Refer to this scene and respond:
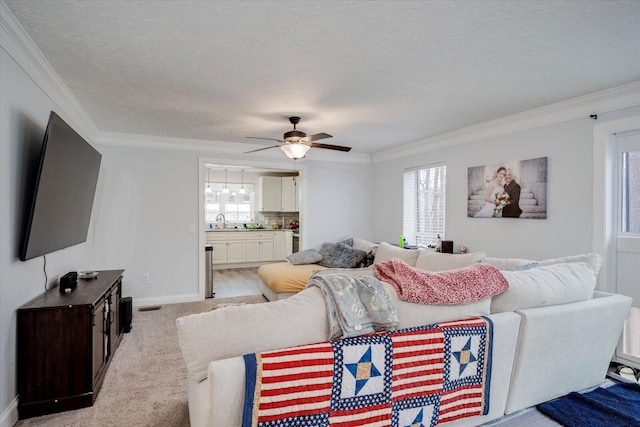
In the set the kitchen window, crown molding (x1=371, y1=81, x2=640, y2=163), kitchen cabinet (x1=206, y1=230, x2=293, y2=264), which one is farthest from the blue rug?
the kitchen window

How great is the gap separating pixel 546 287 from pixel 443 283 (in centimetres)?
75

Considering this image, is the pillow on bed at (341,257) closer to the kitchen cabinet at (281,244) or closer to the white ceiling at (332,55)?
the white ceiling at (332,55)

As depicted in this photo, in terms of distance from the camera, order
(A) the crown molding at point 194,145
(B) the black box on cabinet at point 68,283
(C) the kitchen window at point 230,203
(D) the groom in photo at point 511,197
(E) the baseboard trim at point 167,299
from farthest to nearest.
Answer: (C) the kitchen window at point 230,203, (E) the baseboard trim at point 167,299, (A) the crown molding at point 194,145, (D) the groom in photo at point 511,197, (B) the black box on cabinet at point 68,283

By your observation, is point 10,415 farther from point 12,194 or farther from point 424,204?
point 424,204

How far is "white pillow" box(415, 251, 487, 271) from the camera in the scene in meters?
3.34

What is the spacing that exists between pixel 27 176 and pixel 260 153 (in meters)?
3.37

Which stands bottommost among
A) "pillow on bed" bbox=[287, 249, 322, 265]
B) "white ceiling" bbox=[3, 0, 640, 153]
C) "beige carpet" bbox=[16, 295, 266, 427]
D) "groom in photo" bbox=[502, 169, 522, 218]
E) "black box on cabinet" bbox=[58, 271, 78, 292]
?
"beige carpet" bbox=[16, 295, 266, 427]

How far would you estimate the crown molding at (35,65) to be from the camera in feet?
6.21

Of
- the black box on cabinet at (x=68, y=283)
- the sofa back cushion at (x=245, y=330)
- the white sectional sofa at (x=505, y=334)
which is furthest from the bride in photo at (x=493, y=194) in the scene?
the black box on cabinet at (x=68, y=283)

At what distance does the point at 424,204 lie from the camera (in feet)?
16.8

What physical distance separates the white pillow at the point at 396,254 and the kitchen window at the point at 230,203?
4918 millimetres

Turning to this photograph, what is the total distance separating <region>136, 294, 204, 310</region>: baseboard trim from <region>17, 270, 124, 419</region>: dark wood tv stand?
243 cm

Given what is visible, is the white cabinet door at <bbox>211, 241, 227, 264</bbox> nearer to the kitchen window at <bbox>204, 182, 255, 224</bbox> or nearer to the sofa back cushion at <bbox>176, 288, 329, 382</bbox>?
the kitchen window at <bbox>204, 182, 255, 224</bbox>

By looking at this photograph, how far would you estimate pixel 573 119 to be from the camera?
3225 mm
